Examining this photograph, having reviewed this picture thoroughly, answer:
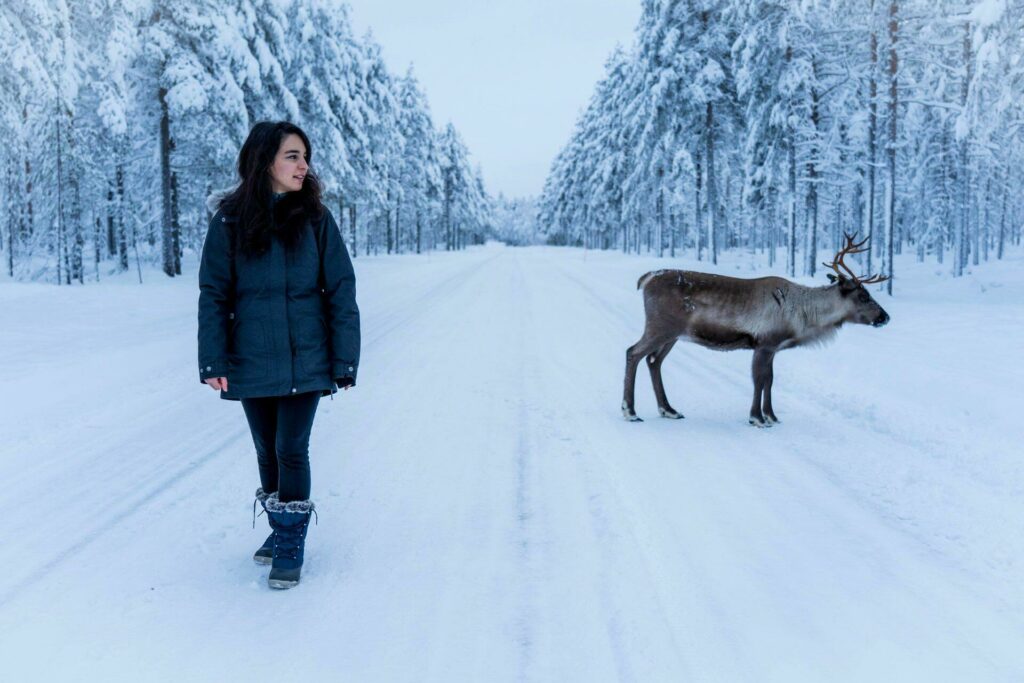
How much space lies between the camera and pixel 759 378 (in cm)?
647

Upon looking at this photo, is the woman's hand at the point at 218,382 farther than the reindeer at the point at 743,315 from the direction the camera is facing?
No

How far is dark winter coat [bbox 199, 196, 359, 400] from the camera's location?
3318mm

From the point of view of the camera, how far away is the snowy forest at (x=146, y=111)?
1755cm

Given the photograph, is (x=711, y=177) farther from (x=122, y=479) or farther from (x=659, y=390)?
(x=122, y=479)

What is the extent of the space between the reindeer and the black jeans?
145 inches

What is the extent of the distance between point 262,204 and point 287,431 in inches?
43.4

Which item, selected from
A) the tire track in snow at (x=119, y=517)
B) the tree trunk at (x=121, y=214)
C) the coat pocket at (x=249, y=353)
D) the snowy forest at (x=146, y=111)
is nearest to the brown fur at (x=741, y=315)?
the tire track in snow at (x=119, y=517)

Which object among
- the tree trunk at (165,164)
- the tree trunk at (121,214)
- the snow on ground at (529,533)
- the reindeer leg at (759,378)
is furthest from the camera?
the tree trunk at (121,214)

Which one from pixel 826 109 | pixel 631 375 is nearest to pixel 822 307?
pixel 631 375

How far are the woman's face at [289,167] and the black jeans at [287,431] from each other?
3.32ft

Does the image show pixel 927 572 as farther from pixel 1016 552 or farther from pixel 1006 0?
pixel 1006 0

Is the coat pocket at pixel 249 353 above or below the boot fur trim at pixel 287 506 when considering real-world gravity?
above

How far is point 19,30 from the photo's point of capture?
14.7m

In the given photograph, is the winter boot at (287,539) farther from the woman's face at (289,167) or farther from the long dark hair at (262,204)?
the woman's face at (289,167)
